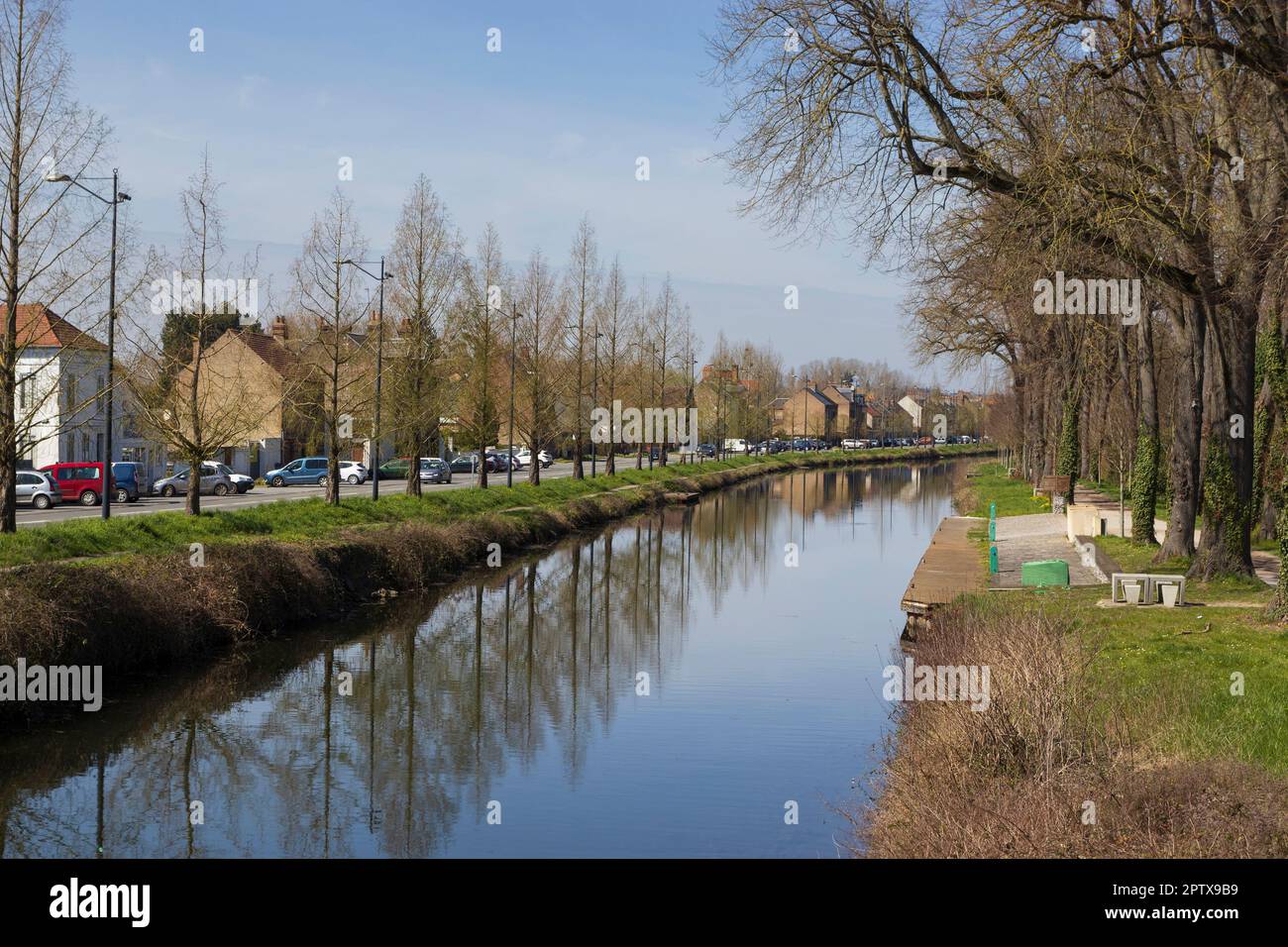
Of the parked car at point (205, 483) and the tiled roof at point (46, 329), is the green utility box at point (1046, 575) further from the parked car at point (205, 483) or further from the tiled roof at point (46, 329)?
the parked car at point (205, 483)

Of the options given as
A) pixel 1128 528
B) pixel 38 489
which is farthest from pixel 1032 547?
pixel 38 489

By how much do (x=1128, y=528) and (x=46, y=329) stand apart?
91.5ft

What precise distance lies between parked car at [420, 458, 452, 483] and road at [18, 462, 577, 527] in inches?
24.5

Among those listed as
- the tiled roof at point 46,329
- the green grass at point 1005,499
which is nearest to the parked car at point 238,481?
the tiled roof at point 46,329

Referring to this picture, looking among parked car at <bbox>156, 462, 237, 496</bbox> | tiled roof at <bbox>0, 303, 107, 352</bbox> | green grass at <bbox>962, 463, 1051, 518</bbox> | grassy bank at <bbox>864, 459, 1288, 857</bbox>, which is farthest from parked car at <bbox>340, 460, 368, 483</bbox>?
grassy bank at <bbox>864, 459, 1288, 857</bbox>

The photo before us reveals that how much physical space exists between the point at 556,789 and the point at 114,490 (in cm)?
3400

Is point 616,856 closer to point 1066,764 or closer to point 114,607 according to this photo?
point 1066,764

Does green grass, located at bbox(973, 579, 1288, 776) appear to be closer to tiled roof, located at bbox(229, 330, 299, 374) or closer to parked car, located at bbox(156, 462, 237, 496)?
parked car, located at bbox(156, 462, 237, 496)

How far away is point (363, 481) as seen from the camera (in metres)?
62.5

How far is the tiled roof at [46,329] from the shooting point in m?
19.9

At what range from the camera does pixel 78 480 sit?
136ft

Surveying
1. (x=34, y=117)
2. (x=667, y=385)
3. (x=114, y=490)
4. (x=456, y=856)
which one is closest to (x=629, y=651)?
(x=456, y=856)

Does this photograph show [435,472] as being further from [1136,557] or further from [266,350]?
[1136,557]

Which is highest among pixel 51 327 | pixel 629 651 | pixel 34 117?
pixel 34 117
